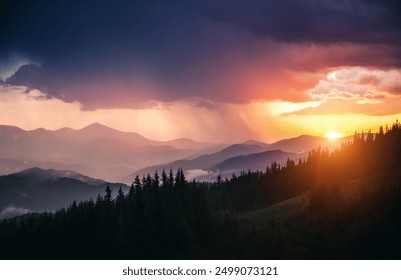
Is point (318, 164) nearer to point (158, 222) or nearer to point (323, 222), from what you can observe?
point (323, 222)

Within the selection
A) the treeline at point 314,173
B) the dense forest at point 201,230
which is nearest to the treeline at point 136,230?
the dense forest at point 201,230

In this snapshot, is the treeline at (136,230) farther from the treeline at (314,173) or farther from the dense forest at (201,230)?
the treeline at (314,173)

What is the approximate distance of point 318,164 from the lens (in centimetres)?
15712

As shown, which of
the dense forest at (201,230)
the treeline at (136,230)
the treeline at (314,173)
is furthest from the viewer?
the treeline at (314,173)

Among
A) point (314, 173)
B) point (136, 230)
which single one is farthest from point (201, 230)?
point (314, 173)

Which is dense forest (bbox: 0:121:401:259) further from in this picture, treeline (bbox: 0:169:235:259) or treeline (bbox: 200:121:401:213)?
treeline (bbox: 200:121:401:213)

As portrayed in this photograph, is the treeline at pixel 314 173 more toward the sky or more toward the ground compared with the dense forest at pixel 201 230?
more toward the sky

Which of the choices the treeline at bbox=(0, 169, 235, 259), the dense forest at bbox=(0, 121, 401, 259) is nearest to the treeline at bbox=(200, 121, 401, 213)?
the dense forest at bbox=(0, 121, 401, 259)

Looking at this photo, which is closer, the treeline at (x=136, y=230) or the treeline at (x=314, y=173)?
the treeline at (x=136, y=230)

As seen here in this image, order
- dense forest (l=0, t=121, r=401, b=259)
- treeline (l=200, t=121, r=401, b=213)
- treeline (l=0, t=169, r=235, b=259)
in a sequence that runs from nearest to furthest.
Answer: dense forest (l=0, t=121, r=401, b=259) < treeline (l=0, t=169, r=235, b=259) < treeline (l=200, t=121, r=401, b=213)

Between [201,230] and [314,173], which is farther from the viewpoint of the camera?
[314,173]

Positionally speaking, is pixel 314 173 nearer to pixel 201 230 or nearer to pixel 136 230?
pixel 201 230
